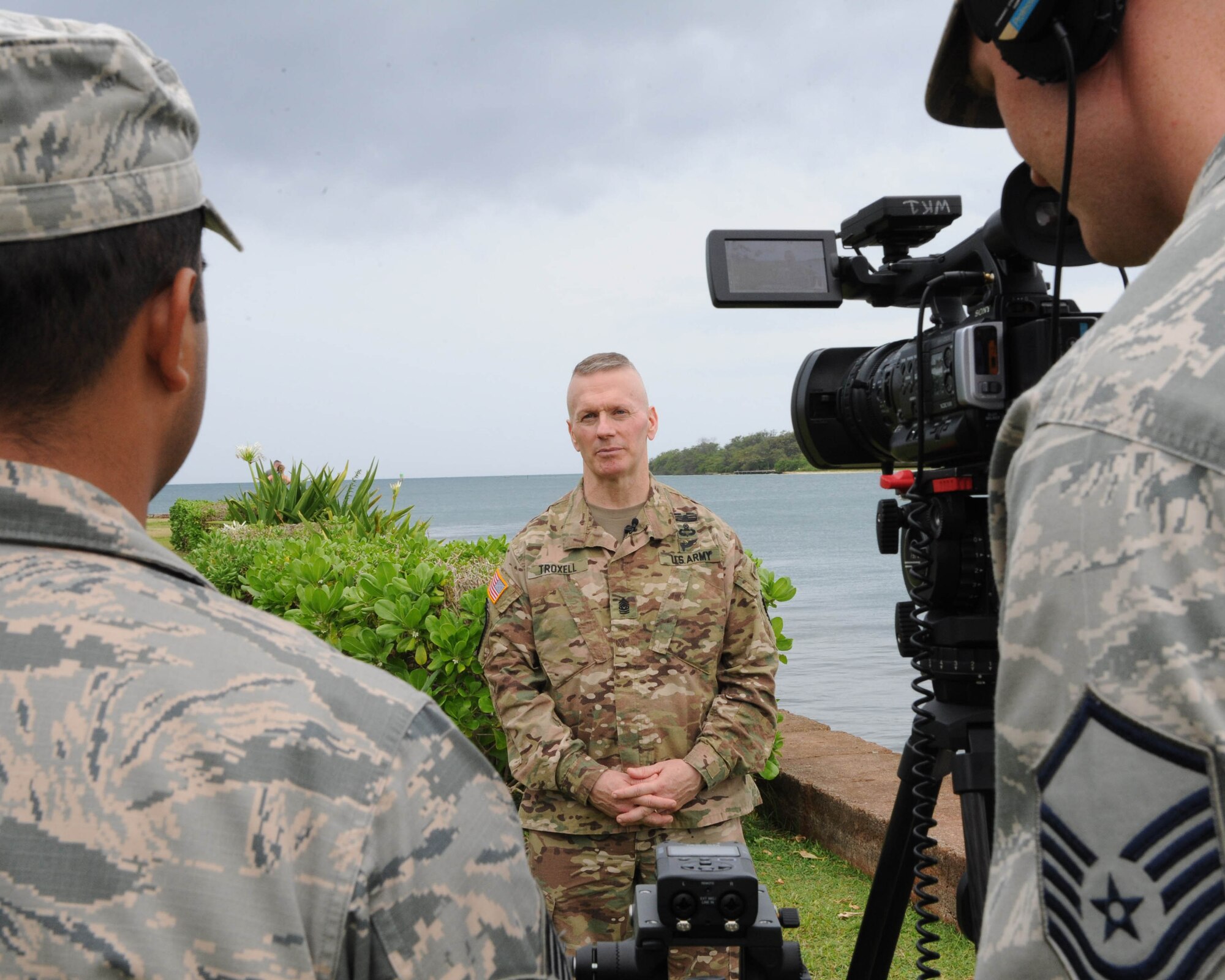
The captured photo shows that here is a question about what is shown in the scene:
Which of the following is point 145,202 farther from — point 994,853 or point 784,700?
point 784,700

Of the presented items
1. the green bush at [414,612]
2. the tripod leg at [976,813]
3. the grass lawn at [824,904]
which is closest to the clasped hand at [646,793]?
the grass lawn at [824,904]

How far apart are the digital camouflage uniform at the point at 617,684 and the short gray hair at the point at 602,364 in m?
0.57

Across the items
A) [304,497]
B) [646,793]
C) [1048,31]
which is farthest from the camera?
[304,497]

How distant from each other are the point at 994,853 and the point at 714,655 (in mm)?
2849

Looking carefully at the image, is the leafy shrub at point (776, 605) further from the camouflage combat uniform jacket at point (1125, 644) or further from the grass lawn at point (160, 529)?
the grass lawn at point (160, 529)

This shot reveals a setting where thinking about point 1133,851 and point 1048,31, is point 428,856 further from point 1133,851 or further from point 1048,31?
point 1048,31

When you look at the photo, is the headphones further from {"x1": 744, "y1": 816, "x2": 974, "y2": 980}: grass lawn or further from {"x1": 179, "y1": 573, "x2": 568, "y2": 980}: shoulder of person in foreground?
{"x1": 744, "y1": 816, "x2": 974, "y2": 980}: grass lawn

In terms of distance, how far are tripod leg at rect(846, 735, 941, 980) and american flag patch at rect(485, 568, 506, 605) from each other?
1.94 meters

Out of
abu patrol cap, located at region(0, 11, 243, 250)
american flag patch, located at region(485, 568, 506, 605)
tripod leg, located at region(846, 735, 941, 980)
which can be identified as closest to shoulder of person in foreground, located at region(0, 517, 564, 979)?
abu patrol cap, located at region(0, 11, 243, 250)

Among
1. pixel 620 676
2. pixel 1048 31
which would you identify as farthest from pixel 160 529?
pixel 1048 31

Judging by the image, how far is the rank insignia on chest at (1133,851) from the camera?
26.5 inches

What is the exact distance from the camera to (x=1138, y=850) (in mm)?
695

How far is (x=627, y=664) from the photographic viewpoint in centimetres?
360

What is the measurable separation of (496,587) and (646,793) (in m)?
0.92
